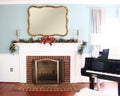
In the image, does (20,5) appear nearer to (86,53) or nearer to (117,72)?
(86,53)

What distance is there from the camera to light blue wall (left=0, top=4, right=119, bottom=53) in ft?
19.9

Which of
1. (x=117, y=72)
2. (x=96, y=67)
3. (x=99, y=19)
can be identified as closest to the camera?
(x=117, y=72)

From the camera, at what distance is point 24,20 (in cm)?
610

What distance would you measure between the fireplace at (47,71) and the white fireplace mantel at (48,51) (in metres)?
0.25

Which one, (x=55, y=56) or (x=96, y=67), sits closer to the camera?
(x=96, y=67)

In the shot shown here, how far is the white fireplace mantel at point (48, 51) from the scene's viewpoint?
603 centimetres

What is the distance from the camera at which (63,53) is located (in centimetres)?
609

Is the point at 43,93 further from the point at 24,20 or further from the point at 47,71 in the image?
the point at 24,20

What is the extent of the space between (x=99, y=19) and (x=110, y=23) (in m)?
0.39

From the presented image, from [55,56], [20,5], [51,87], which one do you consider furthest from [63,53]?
[20,5]

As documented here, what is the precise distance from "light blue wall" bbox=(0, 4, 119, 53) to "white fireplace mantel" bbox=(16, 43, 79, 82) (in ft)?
1.04

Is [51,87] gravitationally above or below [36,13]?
below

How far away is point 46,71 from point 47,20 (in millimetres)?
1545

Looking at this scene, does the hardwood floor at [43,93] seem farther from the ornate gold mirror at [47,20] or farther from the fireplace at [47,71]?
the ornate gold mirror at [47,20]
